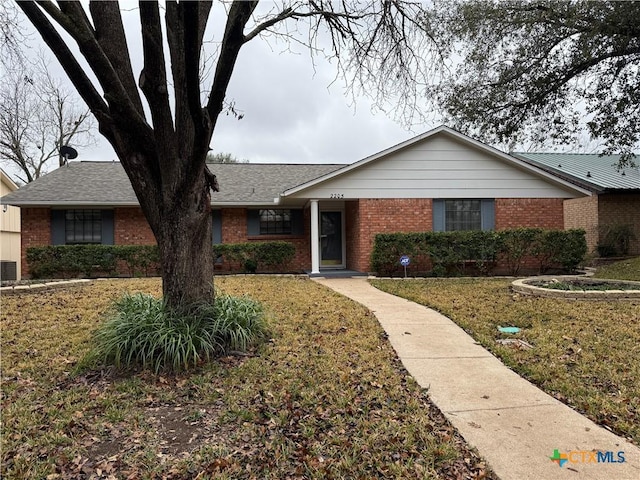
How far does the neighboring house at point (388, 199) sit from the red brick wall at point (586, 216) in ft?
14.8

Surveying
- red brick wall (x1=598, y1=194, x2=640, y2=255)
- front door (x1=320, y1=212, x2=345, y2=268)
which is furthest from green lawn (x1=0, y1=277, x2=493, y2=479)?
red brick wall (x1=598, y1=194, x2=640, y2=255)

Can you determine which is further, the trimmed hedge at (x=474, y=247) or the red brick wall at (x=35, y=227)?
the red brick wall at (x=35, y=227)

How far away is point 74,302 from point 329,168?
1284 centimetres

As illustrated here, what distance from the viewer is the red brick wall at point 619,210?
16.5 metres

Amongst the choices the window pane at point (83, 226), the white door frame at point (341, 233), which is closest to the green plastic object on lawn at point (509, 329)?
the white door frame at point (341, 233)

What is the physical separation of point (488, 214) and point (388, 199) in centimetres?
347

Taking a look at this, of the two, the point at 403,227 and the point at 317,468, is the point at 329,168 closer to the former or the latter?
the point at 403,227

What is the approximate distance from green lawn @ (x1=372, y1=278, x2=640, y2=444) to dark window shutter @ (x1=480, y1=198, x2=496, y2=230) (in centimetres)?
463

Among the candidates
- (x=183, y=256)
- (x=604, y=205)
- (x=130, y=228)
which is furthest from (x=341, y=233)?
(x=604, y=205)

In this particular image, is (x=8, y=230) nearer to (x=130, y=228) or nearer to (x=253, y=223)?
(x=130, y=228)

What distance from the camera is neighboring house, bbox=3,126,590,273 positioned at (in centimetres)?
1280

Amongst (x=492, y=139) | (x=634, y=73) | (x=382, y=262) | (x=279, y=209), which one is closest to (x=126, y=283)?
(x=279, y=209)

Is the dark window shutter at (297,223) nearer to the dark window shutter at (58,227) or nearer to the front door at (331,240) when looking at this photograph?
the front door at (331,240)

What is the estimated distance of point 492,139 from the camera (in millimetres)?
14070
